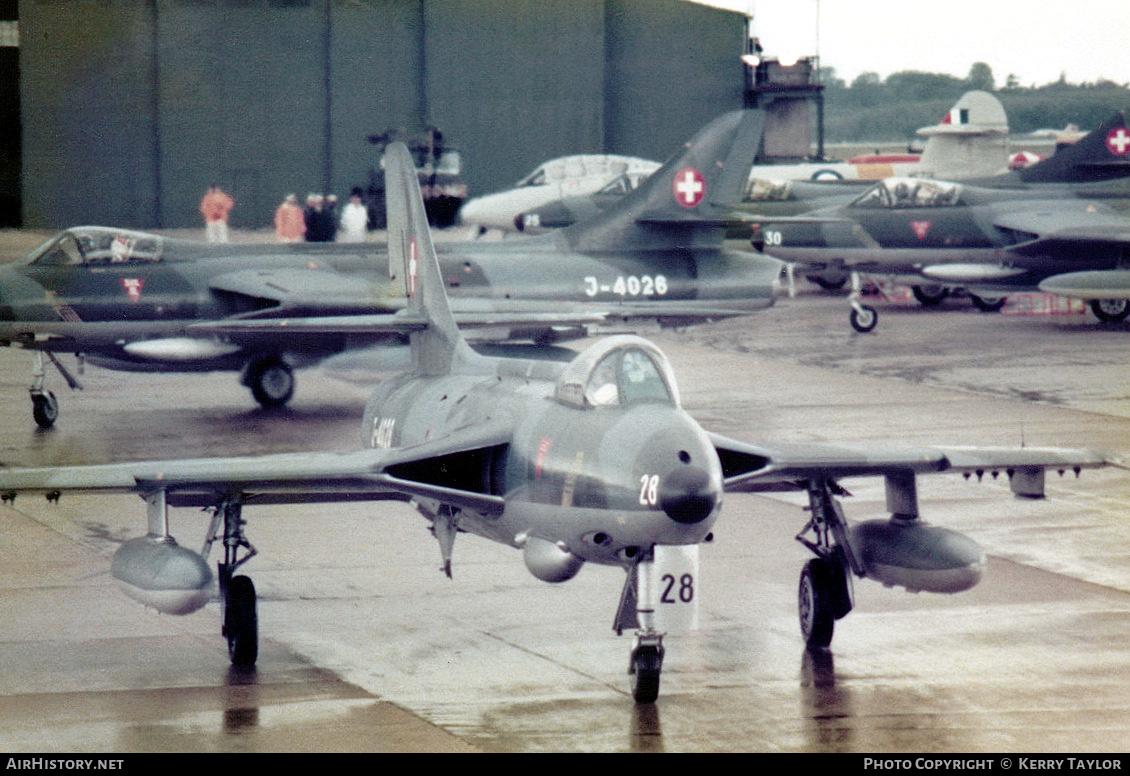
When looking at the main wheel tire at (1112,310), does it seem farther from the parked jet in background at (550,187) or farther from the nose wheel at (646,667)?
the nose wheel at (646,667)

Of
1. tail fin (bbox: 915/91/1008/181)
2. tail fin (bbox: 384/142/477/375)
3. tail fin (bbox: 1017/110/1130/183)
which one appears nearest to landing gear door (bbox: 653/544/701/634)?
tail fin (bbox: 384/142/477/375)

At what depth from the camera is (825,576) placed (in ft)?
32.0

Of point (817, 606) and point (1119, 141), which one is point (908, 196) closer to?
point (1119, 141)

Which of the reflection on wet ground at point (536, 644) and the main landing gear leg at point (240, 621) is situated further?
the main landing gear leg at point (240, 621)

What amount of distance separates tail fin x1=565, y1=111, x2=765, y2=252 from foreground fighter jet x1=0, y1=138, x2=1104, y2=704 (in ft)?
38.2

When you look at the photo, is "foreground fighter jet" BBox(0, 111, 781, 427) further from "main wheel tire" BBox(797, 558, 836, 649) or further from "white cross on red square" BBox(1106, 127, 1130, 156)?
"white cross on red square" BBox(1106, 127, 1130, 156)

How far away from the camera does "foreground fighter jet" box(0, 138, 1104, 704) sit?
8.22 m

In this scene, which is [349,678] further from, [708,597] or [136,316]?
[136,316]

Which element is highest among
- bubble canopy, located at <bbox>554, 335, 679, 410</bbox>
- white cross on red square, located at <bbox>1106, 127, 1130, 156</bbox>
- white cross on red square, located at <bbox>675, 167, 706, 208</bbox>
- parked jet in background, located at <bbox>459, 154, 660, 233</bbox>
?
white cross on red square, located at <bbox>1106, 127, 1130, 156</bbox>

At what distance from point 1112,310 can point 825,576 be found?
73.1 ft

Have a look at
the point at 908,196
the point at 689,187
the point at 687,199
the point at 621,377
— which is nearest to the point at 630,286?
the point at 687,199

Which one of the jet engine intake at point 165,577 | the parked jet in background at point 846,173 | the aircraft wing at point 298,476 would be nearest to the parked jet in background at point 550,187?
the parked jet in background at point 846,173

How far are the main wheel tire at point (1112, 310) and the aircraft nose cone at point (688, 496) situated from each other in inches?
942

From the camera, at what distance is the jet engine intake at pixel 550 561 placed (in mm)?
8742
